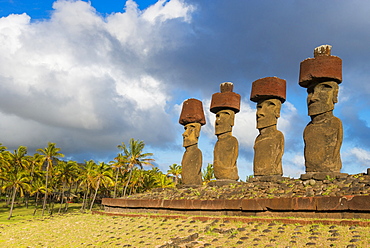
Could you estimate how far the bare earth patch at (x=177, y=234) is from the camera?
722 cm

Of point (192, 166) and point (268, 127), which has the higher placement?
point (268, 127)

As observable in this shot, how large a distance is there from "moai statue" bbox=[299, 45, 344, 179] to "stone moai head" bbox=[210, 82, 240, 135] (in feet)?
13.4

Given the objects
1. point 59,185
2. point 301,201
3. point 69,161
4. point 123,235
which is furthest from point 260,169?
point 59,185

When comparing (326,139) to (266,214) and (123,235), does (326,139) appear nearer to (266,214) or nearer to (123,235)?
(266,214)

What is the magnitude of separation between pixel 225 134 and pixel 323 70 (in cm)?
542

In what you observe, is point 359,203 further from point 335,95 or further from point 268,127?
point 268,127

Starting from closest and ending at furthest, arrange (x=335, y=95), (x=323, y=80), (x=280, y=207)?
(x=280, y=207) → (x=335, y=95) → (x=323, y=80)

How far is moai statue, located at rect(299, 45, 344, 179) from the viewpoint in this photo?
1185 centimetres

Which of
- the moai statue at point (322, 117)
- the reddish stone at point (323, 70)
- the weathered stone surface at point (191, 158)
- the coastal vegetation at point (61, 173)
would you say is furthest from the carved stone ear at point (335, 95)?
the coastal vegetation at point (61, 173)

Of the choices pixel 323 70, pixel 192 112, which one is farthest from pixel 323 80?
pixel 192 112

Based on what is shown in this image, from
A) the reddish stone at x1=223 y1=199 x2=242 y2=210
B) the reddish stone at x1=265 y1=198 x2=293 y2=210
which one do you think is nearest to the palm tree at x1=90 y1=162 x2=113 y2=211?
the reddish stone at x1=223 y1=199 x2=242 y2=210

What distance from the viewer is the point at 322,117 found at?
12.4 m

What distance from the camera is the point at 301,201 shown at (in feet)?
30.3

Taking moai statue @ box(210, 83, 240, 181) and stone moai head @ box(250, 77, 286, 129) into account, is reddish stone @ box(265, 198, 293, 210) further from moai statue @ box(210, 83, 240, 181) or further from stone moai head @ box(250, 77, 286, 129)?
moai statue @ box(210, 83, 240, 181)
